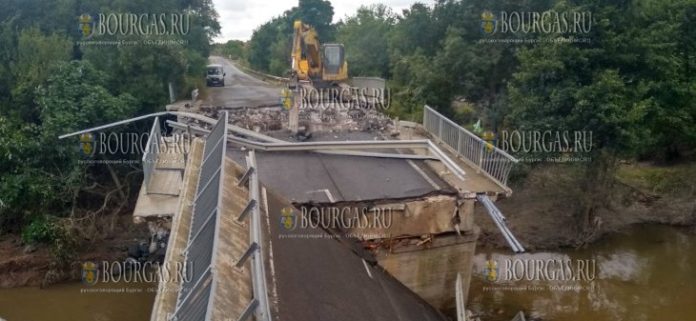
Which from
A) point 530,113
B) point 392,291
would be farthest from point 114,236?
point 530,113

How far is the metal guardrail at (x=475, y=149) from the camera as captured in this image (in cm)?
905

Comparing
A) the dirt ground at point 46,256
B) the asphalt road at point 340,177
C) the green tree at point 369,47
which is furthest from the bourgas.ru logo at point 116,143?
the green tree at point 369,47

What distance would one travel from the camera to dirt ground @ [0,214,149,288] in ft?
43.2

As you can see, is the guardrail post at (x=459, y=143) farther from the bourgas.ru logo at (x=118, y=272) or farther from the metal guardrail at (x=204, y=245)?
the bourgas.ru logo at (x=118, y=272)

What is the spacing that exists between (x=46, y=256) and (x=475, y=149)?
1082 centimetres

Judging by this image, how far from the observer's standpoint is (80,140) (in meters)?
14.8

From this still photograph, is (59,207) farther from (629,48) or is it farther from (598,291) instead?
(629,48)

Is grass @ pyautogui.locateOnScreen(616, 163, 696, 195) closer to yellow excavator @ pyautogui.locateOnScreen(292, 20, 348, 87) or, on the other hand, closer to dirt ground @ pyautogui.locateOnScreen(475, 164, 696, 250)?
dirt ground @ pyautogui.locateOnScreen(475, 164, 696, 250)

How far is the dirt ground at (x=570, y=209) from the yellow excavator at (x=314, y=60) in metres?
7.24

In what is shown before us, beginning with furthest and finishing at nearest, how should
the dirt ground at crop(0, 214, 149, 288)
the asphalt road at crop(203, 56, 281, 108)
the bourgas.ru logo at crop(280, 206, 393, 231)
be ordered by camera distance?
1. the asphalt road at crop(203, 56, 281, 108)
2. the dirt ground at crop(0, 214, 149, 288)
3. the bourgas.ru logo at crop(280, 206, 393, 231)

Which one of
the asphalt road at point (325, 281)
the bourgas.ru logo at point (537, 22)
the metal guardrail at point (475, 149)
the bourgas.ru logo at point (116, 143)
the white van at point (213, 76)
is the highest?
the bourgas.ru logo at point (537, 22)

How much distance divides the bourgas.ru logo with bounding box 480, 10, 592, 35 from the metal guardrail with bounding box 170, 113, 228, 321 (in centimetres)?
868

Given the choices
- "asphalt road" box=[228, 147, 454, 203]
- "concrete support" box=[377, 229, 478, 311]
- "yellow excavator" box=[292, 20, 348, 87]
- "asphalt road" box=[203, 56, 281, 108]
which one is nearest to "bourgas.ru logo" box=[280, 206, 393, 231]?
"asphalt road" box=[228, 147, 454, 203]

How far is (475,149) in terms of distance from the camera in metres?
10.1
